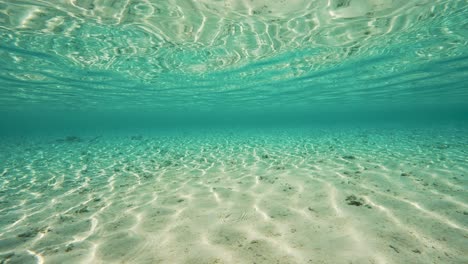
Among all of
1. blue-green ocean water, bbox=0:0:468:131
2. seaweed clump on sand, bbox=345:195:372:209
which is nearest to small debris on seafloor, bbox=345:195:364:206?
seaweed clump on sand, bbox=345:195:372:209

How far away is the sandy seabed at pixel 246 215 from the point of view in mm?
3369

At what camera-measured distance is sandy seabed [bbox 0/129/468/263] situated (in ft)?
11.1

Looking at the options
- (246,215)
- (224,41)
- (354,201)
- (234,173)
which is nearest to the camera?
(246,215)

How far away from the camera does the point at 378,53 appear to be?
51.3 ft

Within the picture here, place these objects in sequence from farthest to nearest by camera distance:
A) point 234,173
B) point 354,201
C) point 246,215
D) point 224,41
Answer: point 224,41, point 234,173, point 354,201, point 246,215

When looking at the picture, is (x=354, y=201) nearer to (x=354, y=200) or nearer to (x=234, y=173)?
(x=354, y=200)

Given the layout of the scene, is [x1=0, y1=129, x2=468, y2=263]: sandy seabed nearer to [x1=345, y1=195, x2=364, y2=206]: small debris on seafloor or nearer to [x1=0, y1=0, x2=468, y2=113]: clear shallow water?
[x1=345, y1=195, x2=364, y2=206]: small debris on seafloor

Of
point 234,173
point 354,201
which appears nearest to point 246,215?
point 354,201

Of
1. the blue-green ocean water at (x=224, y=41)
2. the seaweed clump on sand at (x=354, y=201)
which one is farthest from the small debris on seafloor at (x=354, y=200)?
the blue-green ocean water at (x=224, y=41)

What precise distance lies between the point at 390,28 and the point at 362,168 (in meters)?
7.55

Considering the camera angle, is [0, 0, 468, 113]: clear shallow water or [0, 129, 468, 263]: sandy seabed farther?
[0, 0, 468, 113]: clear shallow water

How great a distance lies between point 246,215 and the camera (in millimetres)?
4645

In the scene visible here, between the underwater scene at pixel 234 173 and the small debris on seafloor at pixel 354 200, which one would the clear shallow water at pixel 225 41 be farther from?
the small debris on seafloor at pixel 354 200

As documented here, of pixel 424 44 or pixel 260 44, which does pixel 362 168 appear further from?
pixel 424 44
